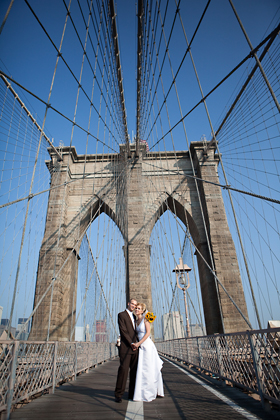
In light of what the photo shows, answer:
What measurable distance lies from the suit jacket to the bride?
0.18ft

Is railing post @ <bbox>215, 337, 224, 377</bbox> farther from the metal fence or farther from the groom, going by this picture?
the metal fence

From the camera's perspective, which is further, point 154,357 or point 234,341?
point 234,341

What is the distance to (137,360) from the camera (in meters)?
2.23

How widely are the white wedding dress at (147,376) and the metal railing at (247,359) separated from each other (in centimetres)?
71

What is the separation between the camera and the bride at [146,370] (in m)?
2.09

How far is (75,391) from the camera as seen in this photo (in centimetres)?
258

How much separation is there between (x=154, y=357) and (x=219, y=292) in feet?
21.7

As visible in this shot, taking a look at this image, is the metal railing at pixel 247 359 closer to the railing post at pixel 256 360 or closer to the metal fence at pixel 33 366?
the railing post at pixel 256 360

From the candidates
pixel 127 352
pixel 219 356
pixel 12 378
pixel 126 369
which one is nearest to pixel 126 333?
pixel 127 352

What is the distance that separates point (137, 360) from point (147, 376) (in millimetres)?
153

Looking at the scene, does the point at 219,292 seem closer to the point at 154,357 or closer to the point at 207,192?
the point at 207,192

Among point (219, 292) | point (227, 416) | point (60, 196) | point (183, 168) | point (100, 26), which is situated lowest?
point (227, 416)

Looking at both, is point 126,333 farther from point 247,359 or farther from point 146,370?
point 247,359

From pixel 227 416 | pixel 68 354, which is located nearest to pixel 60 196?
pixel 68 354
